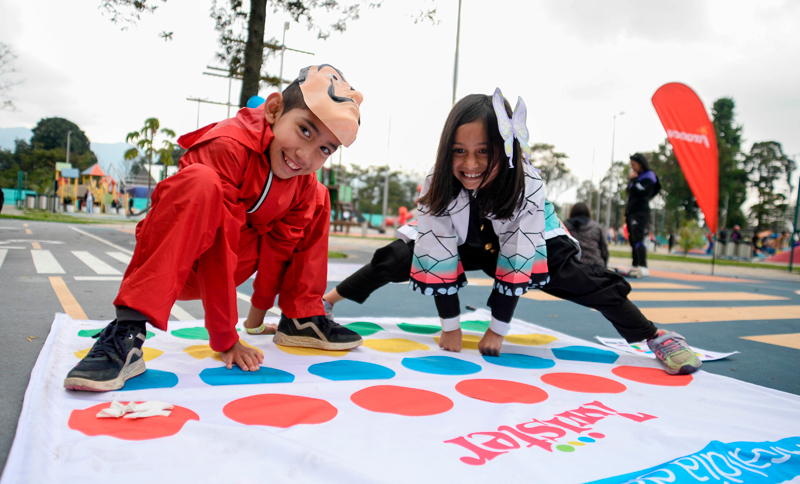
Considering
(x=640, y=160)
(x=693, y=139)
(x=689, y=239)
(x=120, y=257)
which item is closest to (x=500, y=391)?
(x=120, y=257)

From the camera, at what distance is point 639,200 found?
5.71 metres

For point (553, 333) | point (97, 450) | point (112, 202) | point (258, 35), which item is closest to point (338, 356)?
point (97, 450)

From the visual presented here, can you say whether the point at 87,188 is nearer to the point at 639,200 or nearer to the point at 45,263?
the point at 45,263

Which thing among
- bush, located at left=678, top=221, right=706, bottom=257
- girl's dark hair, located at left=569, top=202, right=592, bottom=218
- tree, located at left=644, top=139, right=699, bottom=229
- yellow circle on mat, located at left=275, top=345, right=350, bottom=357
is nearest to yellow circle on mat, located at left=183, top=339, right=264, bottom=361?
yellow circle on mat, located at left=275, top=345, right=350, bottom=357

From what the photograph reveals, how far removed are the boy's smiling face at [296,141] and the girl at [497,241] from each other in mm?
489

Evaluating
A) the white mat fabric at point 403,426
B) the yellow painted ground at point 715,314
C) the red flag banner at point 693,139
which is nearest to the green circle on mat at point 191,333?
the white mat fabric at point 403,426

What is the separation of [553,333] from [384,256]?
99 centimetres

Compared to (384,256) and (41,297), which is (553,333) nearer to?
(384,256)

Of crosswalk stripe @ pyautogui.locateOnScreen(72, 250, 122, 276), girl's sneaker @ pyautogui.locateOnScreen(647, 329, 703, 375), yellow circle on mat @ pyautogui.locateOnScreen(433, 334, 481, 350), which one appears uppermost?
girl's sneaker @ pyautogui.locateOnScreen(647, 329, 703, 375)

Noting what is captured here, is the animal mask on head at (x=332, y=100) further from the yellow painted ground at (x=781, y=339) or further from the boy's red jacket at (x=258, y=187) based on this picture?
the yellow painted ground at (x=781, y=339)

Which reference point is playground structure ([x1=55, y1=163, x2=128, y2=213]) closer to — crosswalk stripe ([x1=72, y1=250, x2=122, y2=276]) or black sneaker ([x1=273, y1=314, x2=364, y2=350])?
crosswalk stripe ([x1=72, y1=250, x2=122, y2=276])

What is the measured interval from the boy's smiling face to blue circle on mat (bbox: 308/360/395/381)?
0.63 metres

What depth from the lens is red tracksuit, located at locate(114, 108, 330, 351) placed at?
130cm

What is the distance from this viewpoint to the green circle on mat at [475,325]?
2.50 metres
